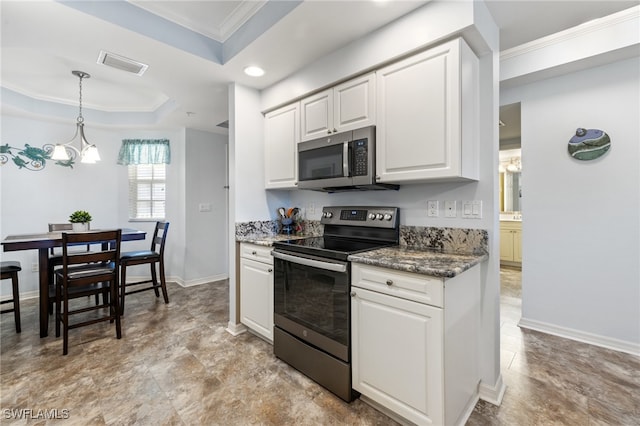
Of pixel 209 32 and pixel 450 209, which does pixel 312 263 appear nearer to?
pixel 450 209

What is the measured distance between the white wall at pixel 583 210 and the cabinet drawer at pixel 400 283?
2.09 meters

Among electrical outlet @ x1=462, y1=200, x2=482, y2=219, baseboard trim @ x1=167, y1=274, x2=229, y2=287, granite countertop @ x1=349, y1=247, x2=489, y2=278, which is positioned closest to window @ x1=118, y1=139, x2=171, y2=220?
baseboard trim @ x1=167, y1=274, x2=229, y2=287

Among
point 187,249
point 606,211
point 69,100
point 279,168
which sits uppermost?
point 69,100

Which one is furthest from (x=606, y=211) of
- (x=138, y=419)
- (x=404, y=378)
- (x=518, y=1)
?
(x=138, y=419)

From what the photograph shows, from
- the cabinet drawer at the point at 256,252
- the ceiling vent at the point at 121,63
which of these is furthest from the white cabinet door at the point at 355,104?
the ceiling vent at the point at 121,63

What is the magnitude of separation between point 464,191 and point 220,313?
280cm

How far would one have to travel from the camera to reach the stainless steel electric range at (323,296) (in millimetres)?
1796

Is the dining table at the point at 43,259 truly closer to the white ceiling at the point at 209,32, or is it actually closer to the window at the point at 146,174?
the white ceiling at the point at 209,32

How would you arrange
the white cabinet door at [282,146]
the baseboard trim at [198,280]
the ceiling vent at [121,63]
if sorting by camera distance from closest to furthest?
the ceiling vent at [121,63]
the white cabinet door at [282,146]
the baseboard trim at [198,280]

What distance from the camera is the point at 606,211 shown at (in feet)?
8.06

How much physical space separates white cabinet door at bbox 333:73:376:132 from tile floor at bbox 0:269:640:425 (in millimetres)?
1875

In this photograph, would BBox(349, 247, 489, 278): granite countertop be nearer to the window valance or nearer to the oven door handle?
the oven door handle

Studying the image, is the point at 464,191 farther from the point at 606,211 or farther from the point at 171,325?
the point at 171,325

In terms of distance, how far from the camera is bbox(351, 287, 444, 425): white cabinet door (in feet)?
4.64
